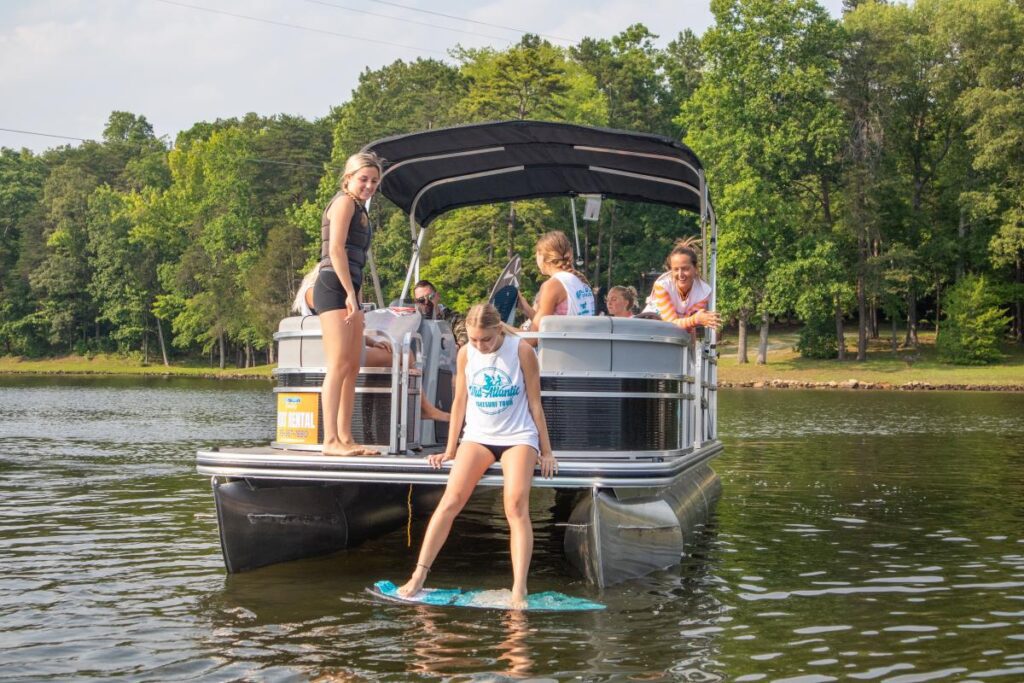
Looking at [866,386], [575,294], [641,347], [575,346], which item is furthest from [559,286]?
[866,386]

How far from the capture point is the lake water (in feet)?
22.5

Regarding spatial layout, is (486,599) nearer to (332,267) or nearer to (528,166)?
(332,267)

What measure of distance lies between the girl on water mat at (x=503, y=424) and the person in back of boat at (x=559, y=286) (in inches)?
43.1

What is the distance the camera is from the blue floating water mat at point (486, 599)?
26.5ft

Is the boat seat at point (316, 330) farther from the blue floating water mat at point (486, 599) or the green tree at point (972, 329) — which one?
the green tree at point (972, 329)

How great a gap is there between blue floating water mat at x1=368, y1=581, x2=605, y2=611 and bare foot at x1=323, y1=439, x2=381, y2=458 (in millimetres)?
962

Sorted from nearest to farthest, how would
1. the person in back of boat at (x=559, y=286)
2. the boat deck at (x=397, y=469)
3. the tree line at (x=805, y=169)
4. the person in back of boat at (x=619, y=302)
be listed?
the boat deck at (x=397, y=469) → the person in back of boat at (x=559, y=286) → the person in back of boat at (x=619, y=302) → the tree line at (x=805, y=169)

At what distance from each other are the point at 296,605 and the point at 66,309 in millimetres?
81189

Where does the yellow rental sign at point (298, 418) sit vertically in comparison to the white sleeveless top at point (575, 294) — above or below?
below

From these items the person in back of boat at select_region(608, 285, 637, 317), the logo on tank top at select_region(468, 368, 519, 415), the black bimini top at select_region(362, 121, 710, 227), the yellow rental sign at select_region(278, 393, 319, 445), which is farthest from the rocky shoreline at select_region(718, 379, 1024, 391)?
the logo on tank top at select_region(468, 368, 519, 415)

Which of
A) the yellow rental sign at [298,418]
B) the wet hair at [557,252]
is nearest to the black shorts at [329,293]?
the yellow rental sign at [298,418]

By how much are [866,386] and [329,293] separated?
137 ft

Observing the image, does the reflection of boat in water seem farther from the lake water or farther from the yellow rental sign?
the lake water

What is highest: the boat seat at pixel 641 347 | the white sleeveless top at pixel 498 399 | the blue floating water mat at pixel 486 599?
the boat seat at pixel 641 347
